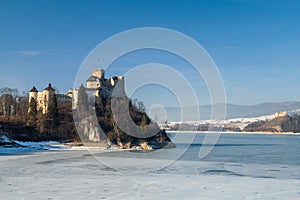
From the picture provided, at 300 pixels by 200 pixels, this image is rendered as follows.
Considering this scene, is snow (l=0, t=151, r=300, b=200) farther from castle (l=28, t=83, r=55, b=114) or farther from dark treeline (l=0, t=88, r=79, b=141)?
castle (l=28, t=83, r=55, b=114)

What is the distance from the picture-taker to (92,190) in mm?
9734

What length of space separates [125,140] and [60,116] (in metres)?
12.0

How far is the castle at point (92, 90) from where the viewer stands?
48.4m

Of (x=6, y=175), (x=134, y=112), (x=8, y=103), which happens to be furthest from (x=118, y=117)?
(x=6, y=175)

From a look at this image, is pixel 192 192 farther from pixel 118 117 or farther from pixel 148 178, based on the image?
pixel 118 117

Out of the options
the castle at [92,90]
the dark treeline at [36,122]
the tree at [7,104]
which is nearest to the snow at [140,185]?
the dark treeline at [36,122]

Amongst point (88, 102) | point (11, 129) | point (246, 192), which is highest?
point (88, 102)

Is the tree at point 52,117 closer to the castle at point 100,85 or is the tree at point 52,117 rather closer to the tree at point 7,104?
the castle at point 100,85

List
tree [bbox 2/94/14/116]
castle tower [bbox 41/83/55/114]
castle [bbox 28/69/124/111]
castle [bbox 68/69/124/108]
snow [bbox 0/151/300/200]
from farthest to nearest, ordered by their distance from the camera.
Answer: castle [bbox 68/69/124/108]
castle [bbox 28/69/124/111]
tree [bbox 2/94/14/116]
castle tower [bbox 41/83/55/114]
snow [bbox 0/151/300/200]

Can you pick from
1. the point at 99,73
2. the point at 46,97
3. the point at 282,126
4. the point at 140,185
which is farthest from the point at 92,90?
the point at 282,126

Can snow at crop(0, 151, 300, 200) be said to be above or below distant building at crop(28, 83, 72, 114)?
below

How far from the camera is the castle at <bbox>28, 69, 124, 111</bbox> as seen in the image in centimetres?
4844

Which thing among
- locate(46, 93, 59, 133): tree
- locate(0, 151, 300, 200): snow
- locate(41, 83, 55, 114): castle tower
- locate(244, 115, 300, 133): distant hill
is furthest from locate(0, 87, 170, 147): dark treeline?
locate(244, 115, 300, 133): distant hill

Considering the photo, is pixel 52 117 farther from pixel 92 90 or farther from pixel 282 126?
pixel 282 126
